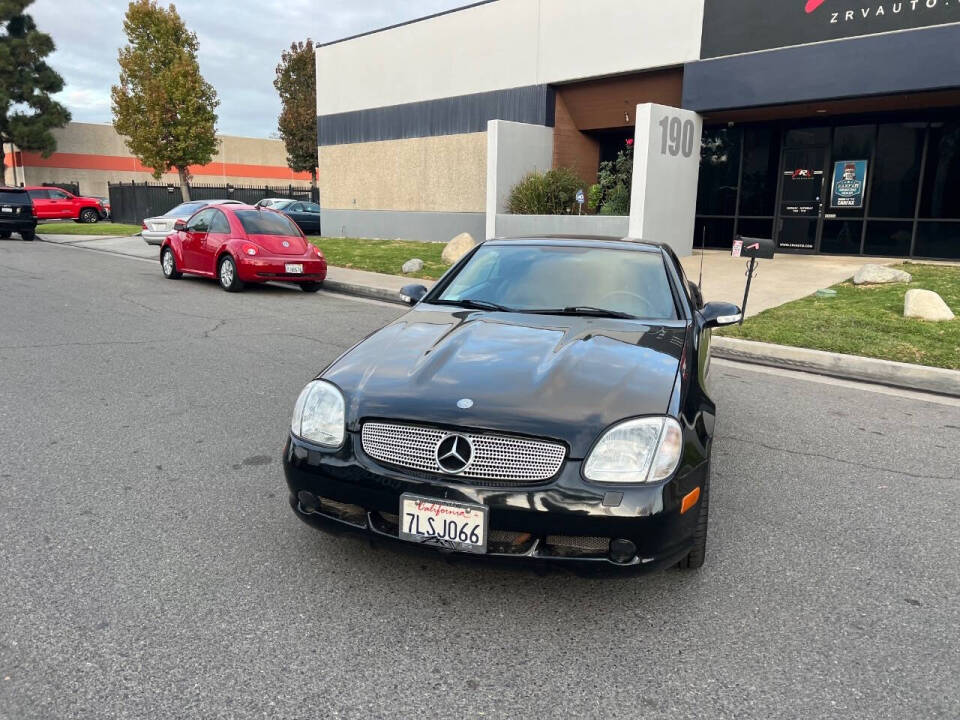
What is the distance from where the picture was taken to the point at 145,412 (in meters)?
5.50

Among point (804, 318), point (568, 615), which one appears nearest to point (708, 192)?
point (804, 318)

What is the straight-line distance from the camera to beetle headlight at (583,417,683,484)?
2.73m

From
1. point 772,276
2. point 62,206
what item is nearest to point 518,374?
point 772,276

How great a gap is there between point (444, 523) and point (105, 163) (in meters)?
58.7

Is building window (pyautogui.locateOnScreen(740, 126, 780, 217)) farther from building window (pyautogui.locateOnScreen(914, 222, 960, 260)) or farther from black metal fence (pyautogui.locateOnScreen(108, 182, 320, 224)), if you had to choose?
black metal fence (pyautogui.locateOnScreen(108, 182, 320, 224))

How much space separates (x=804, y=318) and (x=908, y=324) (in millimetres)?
1202

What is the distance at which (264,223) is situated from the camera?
12.9m

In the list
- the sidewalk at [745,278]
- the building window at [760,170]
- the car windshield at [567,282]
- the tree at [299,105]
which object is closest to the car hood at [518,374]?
the car windshield at [567,282]

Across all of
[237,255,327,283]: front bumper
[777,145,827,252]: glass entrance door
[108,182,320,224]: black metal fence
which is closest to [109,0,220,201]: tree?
[108,182,320,224]: black metal fence

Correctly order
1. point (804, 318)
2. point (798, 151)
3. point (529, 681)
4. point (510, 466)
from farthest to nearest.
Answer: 1. point (798, 151)
2. point (804, 318)
3. point (510, 466)
4. point (529, 681)

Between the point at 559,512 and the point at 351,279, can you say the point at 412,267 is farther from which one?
the point at 559,512

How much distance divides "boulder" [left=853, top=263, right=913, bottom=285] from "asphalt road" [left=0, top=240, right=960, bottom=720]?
7.49 m

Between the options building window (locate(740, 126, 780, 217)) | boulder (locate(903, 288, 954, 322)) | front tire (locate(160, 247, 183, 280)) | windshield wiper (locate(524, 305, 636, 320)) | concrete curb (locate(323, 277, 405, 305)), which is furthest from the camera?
building window (locate(740, 126, 780, 217))

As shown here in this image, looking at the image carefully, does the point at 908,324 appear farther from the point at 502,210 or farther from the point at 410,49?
the point at 410,49
